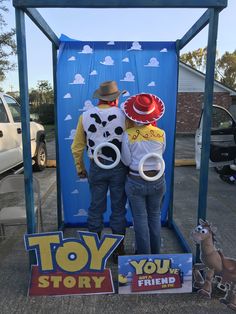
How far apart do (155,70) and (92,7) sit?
1458 mm

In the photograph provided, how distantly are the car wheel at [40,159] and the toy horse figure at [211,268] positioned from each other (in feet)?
20.3

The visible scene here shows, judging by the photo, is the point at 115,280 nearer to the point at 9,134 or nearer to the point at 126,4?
the point at 126,4

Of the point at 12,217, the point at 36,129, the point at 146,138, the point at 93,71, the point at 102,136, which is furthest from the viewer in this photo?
the point at 36,129

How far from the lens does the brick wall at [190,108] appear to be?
891 inches

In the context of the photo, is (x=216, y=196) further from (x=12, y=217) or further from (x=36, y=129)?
(x=36, y=129)

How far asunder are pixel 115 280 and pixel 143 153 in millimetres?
1221

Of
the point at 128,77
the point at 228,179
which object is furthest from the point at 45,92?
the point at 128,77

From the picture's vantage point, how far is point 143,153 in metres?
3.10

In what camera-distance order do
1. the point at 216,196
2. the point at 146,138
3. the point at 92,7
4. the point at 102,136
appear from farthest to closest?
1. the point at 216,196
2. the point at 102,136
3. the point at 146,138
4. the point at 92,7

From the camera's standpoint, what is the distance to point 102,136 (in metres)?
3.29

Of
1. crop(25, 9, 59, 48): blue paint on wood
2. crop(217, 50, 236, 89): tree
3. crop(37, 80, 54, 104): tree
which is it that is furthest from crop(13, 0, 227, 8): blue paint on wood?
crop(217, 50, 236, 89): tree

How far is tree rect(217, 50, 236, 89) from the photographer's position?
52.2 metres

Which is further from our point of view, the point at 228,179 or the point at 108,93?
the point at 228,179

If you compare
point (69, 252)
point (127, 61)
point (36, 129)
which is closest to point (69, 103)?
point (127, 61)
